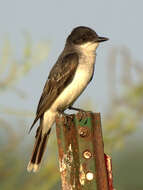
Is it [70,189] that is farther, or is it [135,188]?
[135,188]

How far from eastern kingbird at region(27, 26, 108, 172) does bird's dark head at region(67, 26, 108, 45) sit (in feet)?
0.96

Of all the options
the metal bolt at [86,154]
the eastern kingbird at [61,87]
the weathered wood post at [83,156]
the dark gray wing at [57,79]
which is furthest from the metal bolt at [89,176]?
the dark gray wing at [57,79]

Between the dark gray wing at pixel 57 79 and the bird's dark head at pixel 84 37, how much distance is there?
49 cm

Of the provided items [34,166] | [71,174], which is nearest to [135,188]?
[34,166]

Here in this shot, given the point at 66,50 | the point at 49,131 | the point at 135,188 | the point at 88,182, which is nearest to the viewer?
the point at 88,182

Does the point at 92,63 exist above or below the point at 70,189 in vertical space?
above

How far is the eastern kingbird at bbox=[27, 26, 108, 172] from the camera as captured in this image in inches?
275

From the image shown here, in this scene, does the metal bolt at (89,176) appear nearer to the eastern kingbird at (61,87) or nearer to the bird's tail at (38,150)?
the bird's tail at (38,150)

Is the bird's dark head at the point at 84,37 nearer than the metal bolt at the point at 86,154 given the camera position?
No

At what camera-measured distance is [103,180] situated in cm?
412

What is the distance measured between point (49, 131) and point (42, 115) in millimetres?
202

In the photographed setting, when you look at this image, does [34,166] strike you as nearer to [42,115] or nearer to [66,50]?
[42,115]

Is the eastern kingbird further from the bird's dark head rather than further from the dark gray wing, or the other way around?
the bird's dark head

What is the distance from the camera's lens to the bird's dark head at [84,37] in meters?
7.70
